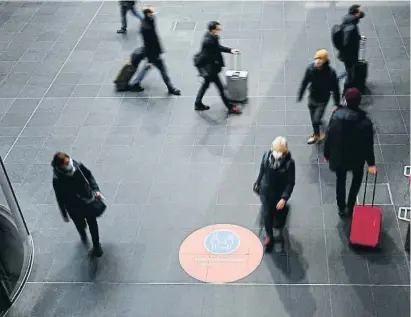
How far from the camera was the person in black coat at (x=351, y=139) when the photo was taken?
7.48 meters

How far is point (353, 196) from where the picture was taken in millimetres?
8344

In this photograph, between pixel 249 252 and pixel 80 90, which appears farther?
pixel 80 90

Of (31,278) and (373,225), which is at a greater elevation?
(373,225)

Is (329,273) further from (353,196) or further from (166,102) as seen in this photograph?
(166,102)

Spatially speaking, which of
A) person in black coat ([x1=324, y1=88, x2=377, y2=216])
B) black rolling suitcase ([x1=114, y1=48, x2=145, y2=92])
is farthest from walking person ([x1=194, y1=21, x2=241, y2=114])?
person in black coat ([x1=324, y1=88, x2=377, y2=216])

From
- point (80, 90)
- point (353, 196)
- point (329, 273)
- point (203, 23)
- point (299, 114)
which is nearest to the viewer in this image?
point (329, 273)

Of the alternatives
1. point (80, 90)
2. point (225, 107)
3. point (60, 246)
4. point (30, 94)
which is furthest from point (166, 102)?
point (60, 246)

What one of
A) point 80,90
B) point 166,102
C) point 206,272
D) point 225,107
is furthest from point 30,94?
point 206,272

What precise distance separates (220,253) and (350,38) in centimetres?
462

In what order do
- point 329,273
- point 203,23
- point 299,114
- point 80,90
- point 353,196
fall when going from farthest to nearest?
point 203,23, point 80,90, point 299,114, point 353,196, point 329,273

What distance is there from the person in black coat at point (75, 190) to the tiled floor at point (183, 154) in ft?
2.12

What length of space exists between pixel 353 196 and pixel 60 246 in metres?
4.26

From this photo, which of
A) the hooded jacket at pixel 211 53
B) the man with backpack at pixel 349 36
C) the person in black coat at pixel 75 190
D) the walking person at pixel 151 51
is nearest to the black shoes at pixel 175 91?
the walking person at pixel 151 51

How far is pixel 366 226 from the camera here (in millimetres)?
7832
